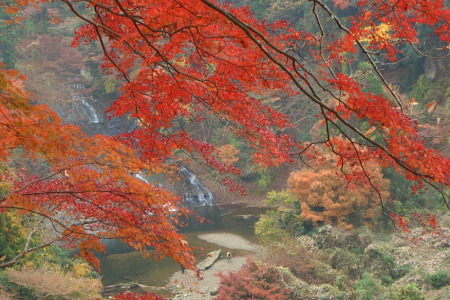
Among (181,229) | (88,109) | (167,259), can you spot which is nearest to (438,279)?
(167,259)

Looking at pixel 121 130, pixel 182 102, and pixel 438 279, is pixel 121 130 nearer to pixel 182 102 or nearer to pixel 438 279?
pixel 438 279

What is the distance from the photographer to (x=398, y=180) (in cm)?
1208

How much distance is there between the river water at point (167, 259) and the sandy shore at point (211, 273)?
297 millimetres

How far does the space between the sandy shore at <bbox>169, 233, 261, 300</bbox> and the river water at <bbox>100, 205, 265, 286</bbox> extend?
30 cm

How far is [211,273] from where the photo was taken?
10953mm

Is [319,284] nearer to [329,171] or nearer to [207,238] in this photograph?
[329,171]

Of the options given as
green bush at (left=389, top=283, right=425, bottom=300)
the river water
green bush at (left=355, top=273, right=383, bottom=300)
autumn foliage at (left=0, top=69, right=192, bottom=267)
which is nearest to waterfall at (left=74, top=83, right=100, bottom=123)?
the river water

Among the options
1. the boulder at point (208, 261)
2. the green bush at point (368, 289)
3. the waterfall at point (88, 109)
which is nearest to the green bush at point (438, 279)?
the green bush at point (368, 289)

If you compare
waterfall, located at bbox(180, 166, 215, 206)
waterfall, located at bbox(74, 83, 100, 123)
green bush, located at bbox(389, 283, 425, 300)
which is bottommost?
green bush, located at bbox(389, 283, 425, 300)

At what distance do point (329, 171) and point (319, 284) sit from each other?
375 centimetres

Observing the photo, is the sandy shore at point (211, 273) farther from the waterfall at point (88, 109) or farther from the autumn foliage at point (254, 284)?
the waterfall at point (88, 109)

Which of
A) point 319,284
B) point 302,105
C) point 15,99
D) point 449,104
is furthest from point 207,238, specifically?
point 15,99

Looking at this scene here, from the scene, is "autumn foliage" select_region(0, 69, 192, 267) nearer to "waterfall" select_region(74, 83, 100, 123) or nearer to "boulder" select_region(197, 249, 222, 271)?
"boulder" select_region(197, 249, 222, 271)

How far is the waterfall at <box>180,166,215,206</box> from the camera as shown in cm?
1930
